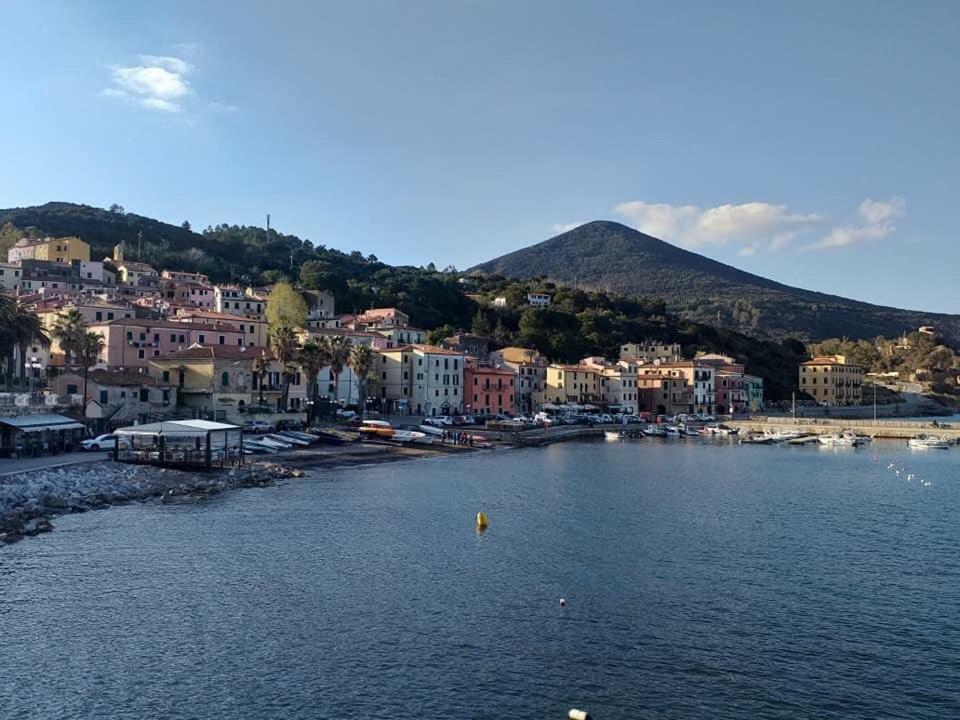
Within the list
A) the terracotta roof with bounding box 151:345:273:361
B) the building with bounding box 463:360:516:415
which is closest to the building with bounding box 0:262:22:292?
the terracotta roof with bounding box 151:345:273:361

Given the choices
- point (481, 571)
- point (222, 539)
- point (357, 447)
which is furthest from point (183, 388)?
point (481, 571)

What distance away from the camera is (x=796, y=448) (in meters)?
89.1

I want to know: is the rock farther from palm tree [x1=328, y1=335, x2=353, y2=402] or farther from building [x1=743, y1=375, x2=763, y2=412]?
building [x1=743, y1=375, x2=763, y2=412]

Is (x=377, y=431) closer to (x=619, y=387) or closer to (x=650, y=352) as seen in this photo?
(x=619, y=387)

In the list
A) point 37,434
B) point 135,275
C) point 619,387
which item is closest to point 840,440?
point 619,387

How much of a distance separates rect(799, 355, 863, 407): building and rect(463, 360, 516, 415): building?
72.6m

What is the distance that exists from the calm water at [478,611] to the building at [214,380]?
74.8 ft

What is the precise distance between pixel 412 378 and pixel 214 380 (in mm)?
30118

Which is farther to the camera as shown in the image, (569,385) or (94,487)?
(569,385)

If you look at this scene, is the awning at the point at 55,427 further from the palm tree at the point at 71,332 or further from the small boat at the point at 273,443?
the small boat at the point at 273,443

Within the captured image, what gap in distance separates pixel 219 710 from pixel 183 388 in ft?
167

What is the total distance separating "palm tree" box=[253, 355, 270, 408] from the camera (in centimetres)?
6888

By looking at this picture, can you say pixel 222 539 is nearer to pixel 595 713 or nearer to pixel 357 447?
pixel 595 713

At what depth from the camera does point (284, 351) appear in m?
70.7
